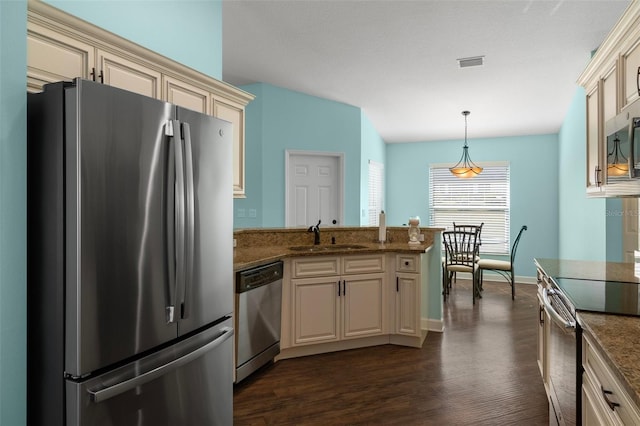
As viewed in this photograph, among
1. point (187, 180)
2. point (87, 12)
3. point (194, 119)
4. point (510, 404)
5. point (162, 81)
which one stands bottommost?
point (510, 404)

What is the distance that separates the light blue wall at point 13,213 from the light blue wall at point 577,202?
4038 mm

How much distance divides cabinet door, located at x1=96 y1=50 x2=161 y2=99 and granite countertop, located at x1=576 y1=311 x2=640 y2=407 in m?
2.41

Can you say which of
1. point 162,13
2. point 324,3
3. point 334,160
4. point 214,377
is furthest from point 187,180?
point 334,160

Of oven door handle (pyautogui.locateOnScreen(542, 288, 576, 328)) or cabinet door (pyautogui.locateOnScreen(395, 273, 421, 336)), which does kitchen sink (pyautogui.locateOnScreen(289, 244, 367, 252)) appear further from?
oven door handle (pyautogui.locateOnScreen(542, 288, 576, 328))

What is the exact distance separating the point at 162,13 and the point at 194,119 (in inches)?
49.9

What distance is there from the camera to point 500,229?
291 inches

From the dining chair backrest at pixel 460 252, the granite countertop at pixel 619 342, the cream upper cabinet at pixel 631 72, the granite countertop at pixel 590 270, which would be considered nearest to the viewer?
the granite countertop at pixel 619 342

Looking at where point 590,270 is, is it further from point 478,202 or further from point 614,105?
point 478,202

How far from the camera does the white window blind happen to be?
7.00 metres

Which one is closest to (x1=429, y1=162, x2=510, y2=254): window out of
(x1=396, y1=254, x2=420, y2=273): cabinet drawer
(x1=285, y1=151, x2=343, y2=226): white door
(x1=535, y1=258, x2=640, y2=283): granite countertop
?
(x1=285, y1=151, x2=343, y2=226): white door

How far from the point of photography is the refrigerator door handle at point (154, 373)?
4.86 ft

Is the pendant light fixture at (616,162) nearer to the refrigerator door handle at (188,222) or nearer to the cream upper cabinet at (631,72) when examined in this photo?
the cream upper cabinet at (631,72)

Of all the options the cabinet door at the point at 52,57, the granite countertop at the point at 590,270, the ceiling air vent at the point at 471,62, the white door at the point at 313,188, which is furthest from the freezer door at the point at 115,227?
the white door at the point at 313,188

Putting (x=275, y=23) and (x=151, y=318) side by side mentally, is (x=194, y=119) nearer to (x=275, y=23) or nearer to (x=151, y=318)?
(x=151, y=318)
